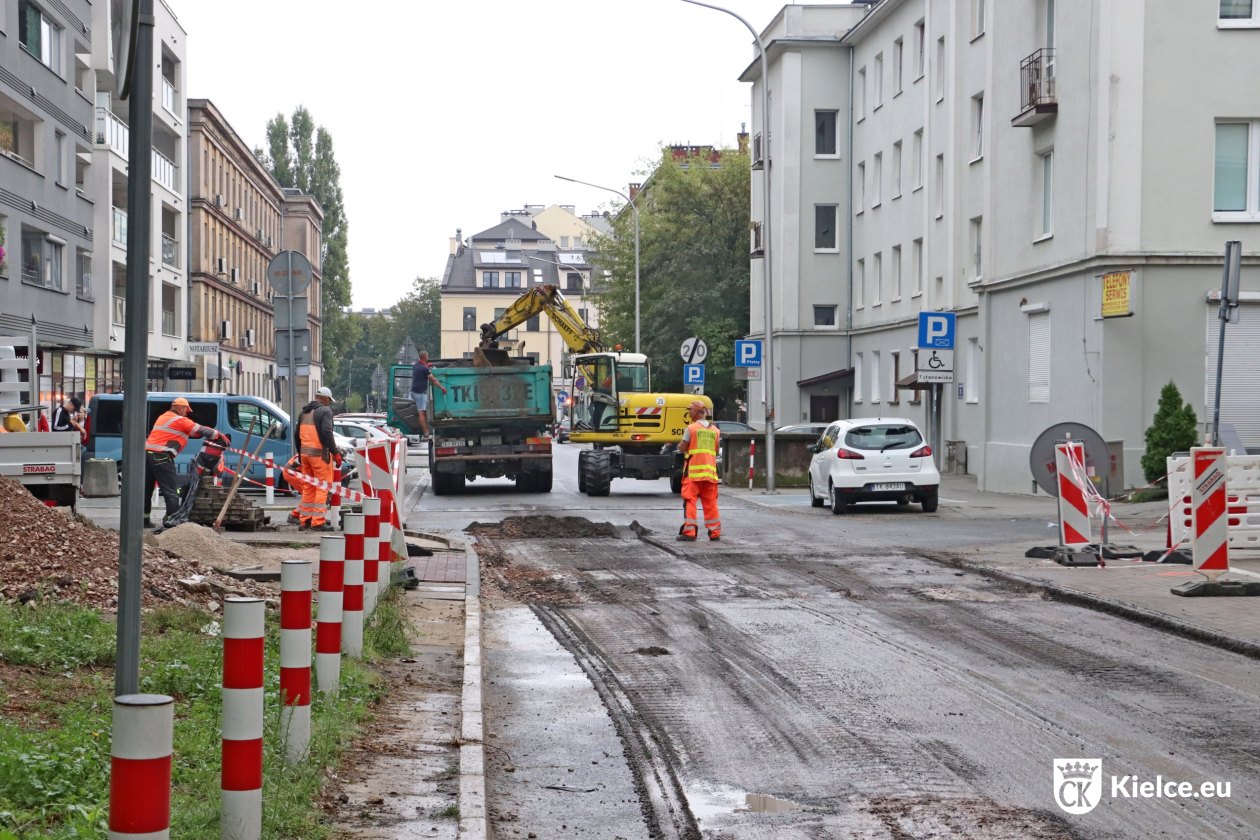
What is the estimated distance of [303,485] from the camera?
19641 mm

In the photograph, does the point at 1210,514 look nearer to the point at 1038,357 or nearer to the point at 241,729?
the point at 241,729

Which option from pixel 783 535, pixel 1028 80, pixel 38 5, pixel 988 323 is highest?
pixel 38 5


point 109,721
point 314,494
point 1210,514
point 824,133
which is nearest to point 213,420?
point 314,494

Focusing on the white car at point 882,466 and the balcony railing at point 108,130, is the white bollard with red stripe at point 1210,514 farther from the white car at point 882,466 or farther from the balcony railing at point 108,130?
the balcony railing at point 108,130

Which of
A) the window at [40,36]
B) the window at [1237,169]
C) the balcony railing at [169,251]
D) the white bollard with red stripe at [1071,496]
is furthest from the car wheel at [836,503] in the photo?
the balcony railing at [169,251]

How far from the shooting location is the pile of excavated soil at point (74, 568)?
9453mm

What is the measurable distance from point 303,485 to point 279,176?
3229 inches

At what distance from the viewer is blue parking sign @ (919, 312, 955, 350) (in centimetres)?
2703

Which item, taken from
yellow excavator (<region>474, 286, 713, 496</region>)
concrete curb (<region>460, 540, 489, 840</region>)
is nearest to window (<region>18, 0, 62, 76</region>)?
yellow excavator (<region>474, 286, 713, 496</region>)

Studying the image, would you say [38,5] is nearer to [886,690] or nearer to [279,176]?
[886,690]

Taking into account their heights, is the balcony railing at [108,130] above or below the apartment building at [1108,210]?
above

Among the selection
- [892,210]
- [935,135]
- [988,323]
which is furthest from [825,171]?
[988,323]

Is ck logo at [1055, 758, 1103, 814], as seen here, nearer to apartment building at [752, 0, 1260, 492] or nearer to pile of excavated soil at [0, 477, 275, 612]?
pile of excavated soil at [0, 477, 275, 612]

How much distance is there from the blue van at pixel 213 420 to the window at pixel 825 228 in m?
28.9
